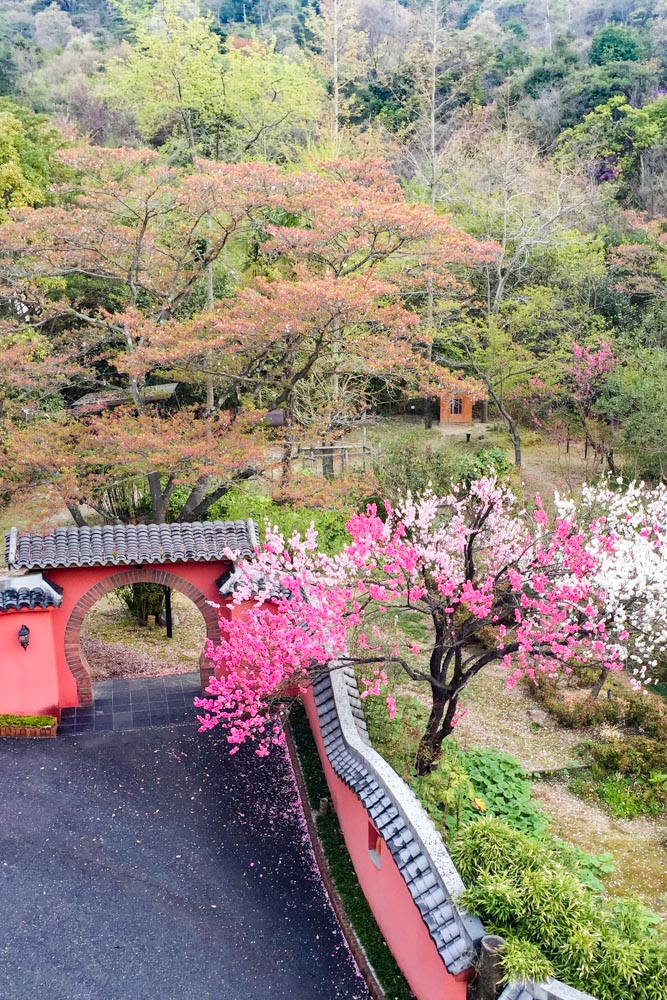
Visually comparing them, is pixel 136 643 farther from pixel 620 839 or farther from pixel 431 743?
pixel 620 839

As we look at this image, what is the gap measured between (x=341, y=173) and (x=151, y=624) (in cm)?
1064

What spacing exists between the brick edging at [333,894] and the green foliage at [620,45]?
36624 mm

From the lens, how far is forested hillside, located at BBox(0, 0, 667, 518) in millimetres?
14539

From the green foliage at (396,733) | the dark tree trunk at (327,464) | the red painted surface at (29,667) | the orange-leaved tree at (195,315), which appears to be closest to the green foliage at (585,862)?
the green foliage at (396,733)

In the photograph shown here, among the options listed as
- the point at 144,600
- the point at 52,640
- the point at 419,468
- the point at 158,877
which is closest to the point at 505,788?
the point at 158,877

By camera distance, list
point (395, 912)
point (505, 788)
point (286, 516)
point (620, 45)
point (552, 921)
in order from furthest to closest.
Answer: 1. point (620, 45)
2. point (286, 516)
3. point (505, 788)
4. point (395, 912)
5. point (552, 921)

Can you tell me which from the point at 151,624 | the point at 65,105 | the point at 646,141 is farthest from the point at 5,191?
the point at 646,141

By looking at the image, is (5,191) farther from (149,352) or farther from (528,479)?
(528,479)

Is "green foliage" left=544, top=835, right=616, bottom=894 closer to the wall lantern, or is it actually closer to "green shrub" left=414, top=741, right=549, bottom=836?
"green shrub" left=414, top=741, right=549, bottom=836

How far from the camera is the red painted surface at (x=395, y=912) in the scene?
6590 millimetres

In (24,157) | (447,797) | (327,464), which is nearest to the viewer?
(447,797)

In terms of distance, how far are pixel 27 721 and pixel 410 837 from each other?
22.1 feet

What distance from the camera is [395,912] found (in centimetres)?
758

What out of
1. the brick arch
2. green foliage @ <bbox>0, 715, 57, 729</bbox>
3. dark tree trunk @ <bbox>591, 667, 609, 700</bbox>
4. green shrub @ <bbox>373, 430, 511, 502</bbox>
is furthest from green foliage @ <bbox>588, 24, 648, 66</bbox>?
green foliage @ <bbox>0, 715, 57, 729</bbox>
